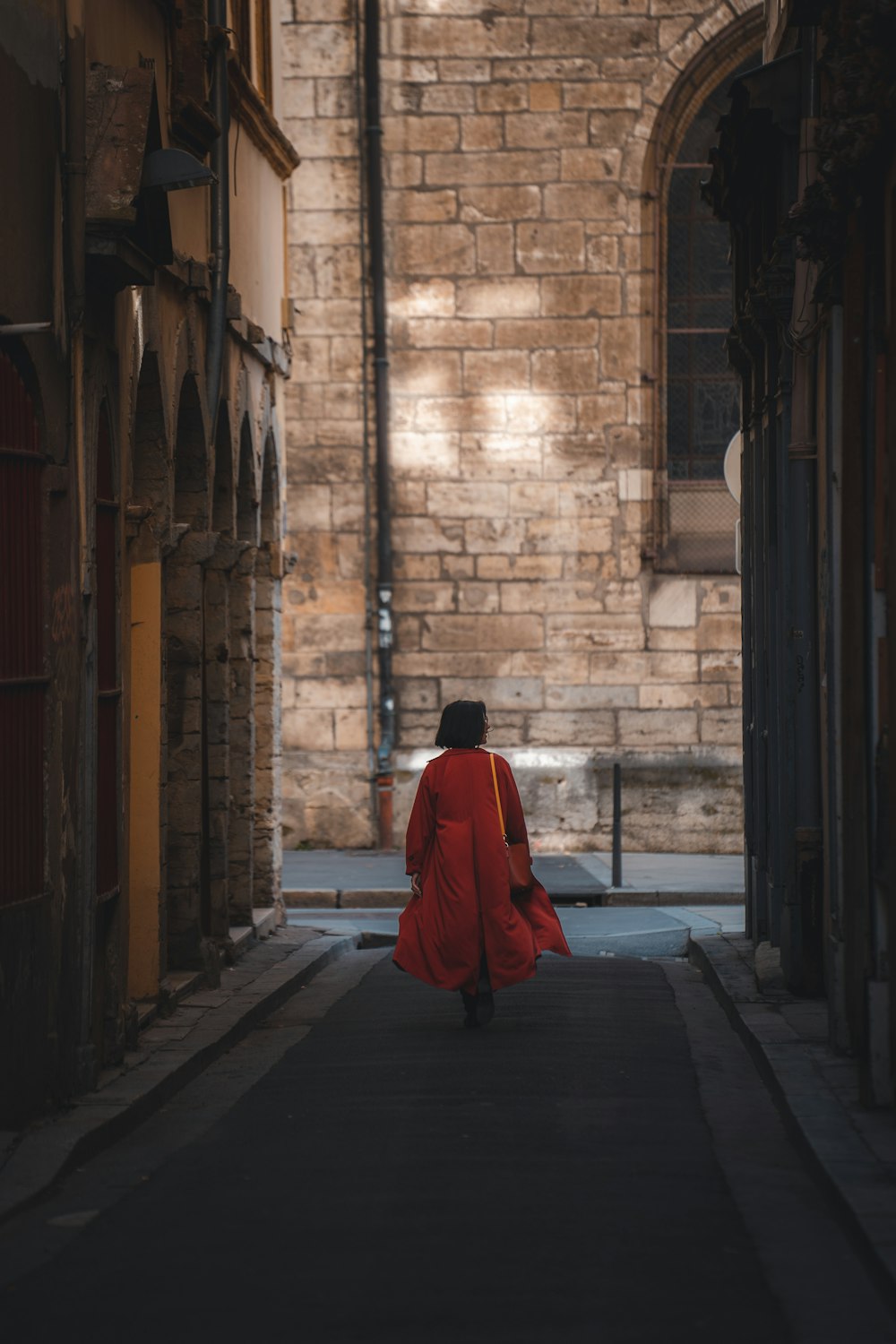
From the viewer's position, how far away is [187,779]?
39.1ft

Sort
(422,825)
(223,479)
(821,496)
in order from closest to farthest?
1. (821,496)
2. (422,825)
3. (223,479)

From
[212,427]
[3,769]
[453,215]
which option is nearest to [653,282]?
[453,215]

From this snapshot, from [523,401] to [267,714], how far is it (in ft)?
22.6

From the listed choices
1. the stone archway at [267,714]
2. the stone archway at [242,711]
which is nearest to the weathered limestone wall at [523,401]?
the stone archway at [267,714]

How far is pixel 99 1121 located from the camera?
7707mm

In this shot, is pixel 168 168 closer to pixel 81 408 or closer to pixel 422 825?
pixel 81 408

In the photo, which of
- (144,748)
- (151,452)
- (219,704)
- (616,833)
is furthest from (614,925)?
(151,452)

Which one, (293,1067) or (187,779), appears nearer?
(293,1067)

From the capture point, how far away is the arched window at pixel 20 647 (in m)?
7.50

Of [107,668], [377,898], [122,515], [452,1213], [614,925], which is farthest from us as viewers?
[377,898]

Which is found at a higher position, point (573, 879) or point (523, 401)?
point (523, 401)

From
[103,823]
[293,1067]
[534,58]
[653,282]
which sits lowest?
[293,1067]

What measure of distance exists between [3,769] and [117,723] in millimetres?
2063

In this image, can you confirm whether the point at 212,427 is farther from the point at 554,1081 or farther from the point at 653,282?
the point at 653,282
